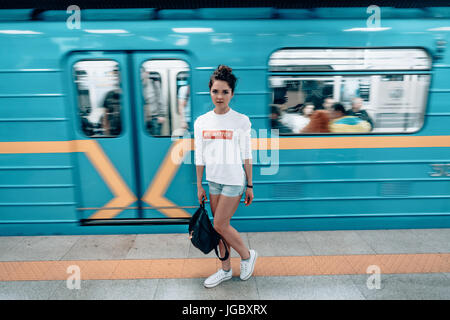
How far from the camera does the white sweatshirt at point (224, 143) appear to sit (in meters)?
2.18

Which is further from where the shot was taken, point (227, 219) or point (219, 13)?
point (219, 13)

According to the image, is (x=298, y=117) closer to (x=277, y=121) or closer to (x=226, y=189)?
(x=277, y=121)

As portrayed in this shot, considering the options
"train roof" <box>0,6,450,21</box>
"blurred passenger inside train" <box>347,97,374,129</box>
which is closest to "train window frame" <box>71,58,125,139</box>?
"train roof" <box>0,6,450,21</box>

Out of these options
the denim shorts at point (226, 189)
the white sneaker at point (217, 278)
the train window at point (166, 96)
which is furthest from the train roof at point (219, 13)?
the white sneaker at point (217, 278)

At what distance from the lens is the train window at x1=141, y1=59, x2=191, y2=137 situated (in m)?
3.06

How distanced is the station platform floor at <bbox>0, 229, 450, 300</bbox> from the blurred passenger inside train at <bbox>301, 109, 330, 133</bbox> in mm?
1158

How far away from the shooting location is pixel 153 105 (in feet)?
10.3

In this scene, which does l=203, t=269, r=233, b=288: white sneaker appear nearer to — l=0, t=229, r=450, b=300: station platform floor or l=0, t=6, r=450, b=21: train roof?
l=0, t=229, r=450, b=300: station platform floor

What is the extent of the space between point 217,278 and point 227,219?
0.57 m

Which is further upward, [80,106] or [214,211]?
[80,106]

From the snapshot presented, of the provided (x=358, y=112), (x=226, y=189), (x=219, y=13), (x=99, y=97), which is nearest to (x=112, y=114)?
(x=99, y=97)
